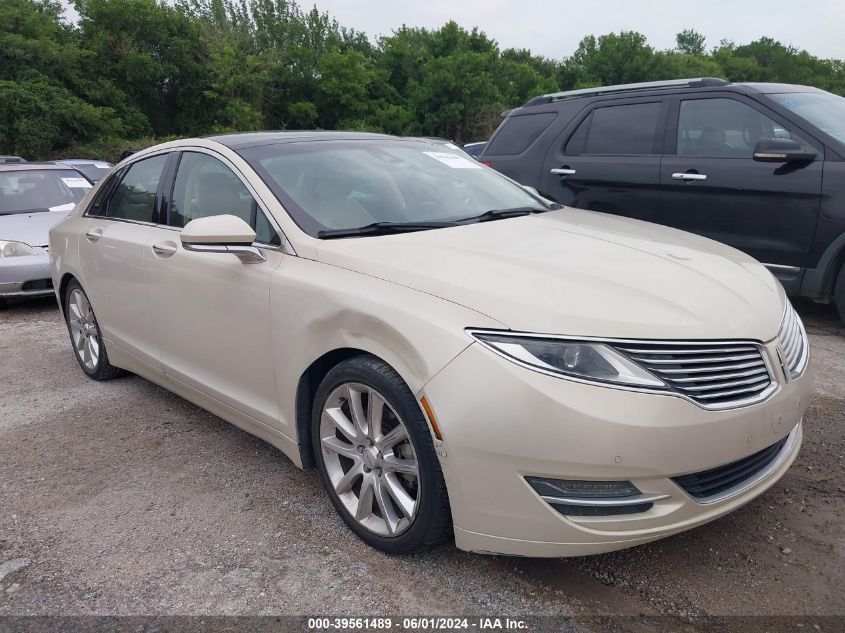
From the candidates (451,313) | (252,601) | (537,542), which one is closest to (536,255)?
(451,313)

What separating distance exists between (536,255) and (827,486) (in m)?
1.60

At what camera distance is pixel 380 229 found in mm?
2961

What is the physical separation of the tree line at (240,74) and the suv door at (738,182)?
27.1 m

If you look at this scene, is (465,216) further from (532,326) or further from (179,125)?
(179,125)

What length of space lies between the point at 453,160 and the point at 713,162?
8.36ft

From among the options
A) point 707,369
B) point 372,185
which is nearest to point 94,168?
point 372,185

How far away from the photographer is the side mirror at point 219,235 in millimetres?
2820

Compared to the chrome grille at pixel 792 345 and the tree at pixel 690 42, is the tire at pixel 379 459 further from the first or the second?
the tree at pixel 690 42

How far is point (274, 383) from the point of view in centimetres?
294

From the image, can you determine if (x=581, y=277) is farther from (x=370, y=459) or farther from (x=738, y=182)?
(x=738, y=182)

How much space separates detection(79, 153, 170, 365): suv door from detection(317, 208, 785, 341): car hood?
1.54 m

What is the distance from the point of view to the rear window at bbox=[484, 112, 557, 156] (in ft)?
21.4

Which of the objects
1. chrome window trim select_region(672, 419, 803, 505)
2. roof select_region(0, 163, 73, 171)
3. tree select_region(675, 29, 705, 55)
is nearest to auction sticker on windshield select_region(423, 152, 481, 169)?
chrome window trim select_region(672, 419, 803, 505)

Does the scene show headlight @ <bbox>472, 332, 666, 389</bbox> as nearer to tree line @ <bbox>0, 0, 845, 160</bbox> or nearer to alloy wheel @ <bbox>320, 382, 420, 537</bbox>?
alloy wheel @ <bbox>320, 382, 420, 537</bbox>
